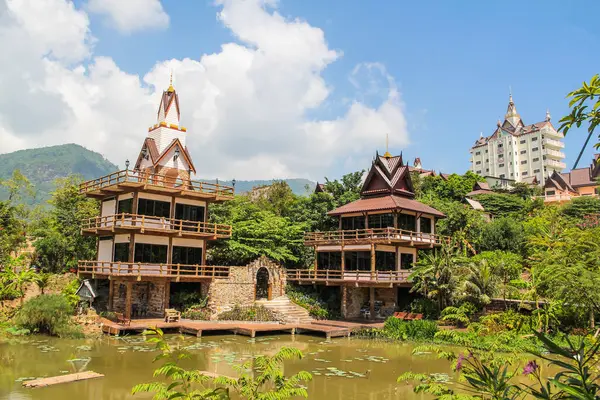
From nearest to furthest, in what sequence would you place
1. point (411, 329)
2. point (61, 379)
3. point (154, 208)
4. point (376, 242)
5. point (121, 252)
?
1. point (61, 379)
2. point (411, 329)
3. point (121, 252)
4. point (154, 208)
5. point (376, 242)

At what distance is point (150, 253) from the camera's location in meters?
28.0

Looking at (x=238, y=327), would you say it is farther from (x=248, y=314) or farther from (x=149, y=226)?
(x=149, y=226)

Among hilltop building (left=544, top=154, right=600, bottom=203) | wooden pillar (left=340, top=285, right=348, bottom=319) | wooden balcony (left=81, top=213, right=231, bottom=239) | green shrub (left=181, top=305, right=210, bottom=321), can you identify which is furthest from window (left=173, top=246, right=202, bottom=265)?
hilltop building (left=544, top=154, right=600, bottom=203)

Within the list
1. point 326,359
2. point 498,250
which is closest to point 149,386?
point 326,359

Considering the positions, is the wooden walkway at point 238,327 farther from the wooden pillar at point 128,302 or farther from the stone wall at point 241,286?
the stone wall at point 241,286

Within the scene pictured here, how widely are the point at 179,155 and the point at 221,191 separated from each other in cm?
433

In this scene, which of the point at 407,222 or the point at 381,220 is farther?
the point at 407,222

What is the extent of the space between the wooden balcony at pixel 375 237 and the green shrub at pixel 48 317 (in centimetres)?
1558

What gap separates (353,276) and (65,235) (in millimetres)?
20758

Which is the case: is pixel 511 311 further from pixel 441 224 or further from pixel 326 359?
pixel 441 224

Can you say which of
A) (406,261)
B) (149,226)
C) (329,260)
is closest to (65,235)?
(149,226)

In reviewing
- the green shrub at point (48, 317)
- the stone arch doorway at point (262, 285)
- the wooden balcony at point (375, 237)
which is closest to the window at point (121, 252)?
the green shrub at point (48, 317)

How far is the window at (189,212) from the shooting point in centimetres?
2985

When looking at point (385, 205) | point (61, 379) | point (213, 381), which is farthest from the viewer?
point (385, 205)
